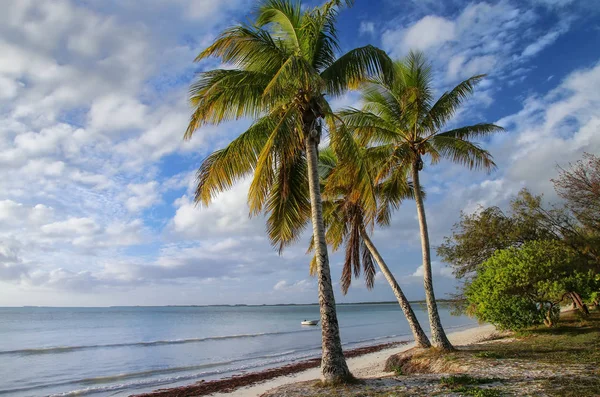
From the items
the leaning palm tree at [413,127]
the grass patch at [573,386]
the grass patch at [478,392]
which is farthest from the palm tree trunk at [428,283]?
the grass patch at [478,392]

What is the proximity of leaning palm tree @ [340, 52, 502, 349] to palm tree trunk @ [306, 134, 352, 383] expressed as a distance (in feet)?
12.7

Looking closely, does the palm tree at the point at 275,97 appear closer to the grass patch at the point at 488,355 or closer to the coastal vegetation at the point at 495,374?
the coastal vegetation at the point at 495,374

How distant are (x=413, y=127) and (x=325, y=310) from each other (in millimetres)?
7315

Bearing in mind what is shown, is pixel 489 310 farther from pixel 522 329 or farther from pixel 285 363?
pixel 285 363

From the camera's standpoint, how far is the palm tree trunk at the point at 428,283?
38.6 feet

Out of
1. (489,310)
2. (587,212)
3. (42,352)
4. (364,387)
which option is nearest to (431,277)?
(489,310)

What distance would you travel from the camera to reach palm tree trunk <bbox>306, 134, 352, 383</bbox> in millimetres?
7896

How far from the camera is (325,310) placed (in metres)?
8.23

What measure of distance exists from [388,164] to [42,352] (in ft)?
84.2

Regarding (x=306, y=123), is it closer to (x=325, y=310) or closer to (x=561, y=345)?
(x=325, y=310)

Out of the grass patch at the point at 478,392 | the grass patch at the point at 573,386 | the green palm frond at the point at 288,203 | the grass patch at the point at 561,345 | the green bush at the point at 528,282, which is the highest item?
the green palm frond at the point at 288,203

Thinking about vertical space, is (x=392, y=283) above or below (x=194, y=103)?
below

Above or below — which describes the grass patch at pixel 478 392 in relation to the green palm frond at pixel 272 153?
below

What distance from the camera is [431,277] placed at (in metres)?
12.4
